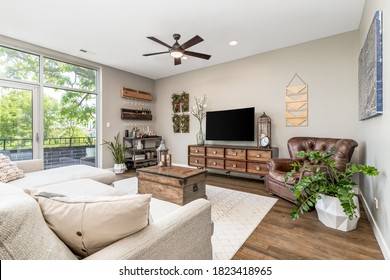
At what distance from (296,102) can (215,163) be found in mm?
2076

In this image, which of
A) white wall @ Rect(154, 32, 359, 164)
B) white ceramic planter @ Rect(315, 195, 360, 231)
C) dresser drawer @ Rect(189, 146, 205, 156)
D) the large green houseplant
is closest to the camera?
the large green houseplant

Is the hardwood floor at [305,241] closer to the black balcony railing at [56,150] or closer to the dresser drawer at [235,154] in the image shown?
the dresser drawer at [235,154]

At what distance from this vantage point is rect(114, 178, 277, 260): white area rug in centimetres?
183

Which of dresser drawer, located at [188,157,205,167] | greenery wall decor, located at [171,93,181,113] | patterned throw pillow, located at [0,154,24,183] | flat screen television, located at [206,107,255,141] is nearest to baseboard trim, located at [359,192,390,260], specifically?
flat screen television, located at [206,107,255,141]

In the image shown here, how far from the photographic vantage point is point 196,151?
4715 millimetres

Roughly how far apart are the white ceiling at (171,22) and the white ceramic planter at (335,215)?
2.51 meters

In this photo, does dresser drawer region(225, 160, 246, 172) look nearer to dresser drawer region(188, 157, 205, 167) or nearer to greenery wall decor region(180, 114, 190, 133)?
dresser drawer region(188, 157, 205, 167)

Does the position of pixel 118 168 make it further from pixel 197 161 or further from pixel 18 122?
pixel 18 122

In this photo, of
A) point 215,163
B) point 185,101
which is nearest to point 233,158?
point 215,163

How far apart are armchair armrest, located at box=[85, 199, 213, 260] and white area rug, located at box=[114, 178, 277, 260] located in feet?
2.10

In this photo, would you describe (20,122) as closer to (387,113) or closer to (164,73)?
→ (164,73)

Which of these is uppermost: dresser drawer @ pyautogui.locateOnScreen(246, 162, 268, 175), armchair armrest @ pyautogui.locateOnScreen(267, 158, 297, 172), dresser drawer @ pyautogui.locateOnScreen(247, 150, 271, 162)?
dresser drawer @ pyautogui.locateOnScreen(247, 150, 271, 162)
